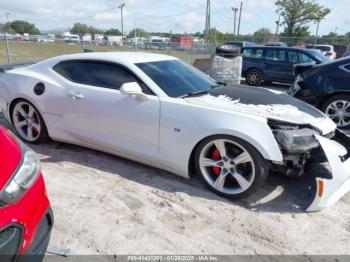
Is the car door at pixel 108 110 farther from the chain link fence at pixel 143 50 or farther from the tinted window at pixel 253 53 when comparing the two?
the tinted window at pixel 253 53

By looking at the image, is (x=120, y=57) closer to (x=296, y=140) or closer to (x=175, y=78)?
(x=175, y=78)

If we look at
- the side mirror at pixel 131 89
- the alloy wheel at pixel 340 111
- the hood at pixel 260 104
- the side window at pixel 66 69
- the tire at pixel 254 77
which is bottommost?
the tire at pixel 254 77

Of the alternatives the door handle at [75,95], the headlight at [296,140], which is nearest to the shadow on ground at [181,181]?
the headlight at [296,140]

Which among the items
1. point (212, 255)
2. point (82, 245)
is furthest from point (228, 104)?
point (82, 245)

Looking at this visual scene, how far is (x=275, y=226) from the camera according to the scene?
2.83m

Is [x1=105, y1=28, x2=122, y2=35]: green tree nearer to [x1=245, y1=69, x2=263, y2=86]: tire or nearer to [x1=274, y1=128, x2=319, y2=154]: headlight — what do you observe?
[x1=245, y1=69, x2=263, y2=86]: tire

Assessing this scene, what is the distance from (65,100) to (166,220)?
2.10m

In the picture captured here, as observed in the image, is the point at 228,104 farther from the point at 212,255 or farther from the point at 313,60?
the point at 313,60

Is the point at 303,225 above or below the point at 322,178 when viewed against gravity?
below

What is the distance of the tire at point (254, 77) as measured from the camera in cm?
1203

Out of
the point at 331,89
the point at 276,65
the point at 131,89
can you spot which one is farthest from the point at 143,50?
the point at 131,89

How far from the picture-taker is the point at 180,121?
3.24m

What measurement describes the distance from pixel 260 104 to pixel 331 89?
332cm

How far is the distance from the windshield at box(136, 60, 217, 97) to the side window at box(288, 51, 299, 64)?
808 centimetres
